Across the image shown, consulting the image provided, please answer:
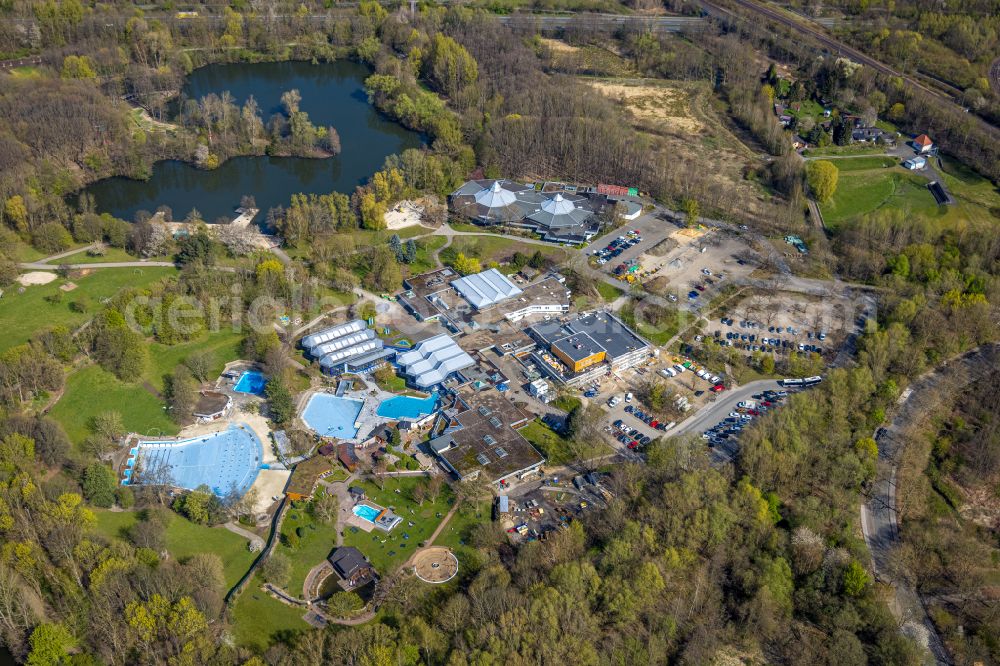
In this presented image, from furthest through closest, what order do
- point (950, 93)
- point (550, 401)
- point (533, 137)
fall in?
point (950, 93) → point (533, 137) → point (550, 401)

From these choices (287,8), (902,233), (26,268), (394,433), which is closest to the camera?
(394,433)

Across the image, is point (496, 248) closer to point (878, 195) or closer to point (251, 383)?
point (251, 383)

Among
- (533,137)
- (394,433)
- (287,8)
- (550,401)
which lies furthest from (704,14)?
(394,433)

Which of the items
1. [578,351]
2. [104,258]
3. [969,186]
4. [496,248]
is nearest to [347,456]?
[578,351]

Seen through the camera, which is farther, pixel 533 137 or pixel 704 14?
pixel 704 14

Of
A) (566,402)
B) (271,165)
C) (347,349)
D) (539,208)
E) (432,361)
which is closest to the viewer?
(566,402)

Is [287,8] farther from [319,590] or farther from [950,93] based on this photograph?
[319,590]
